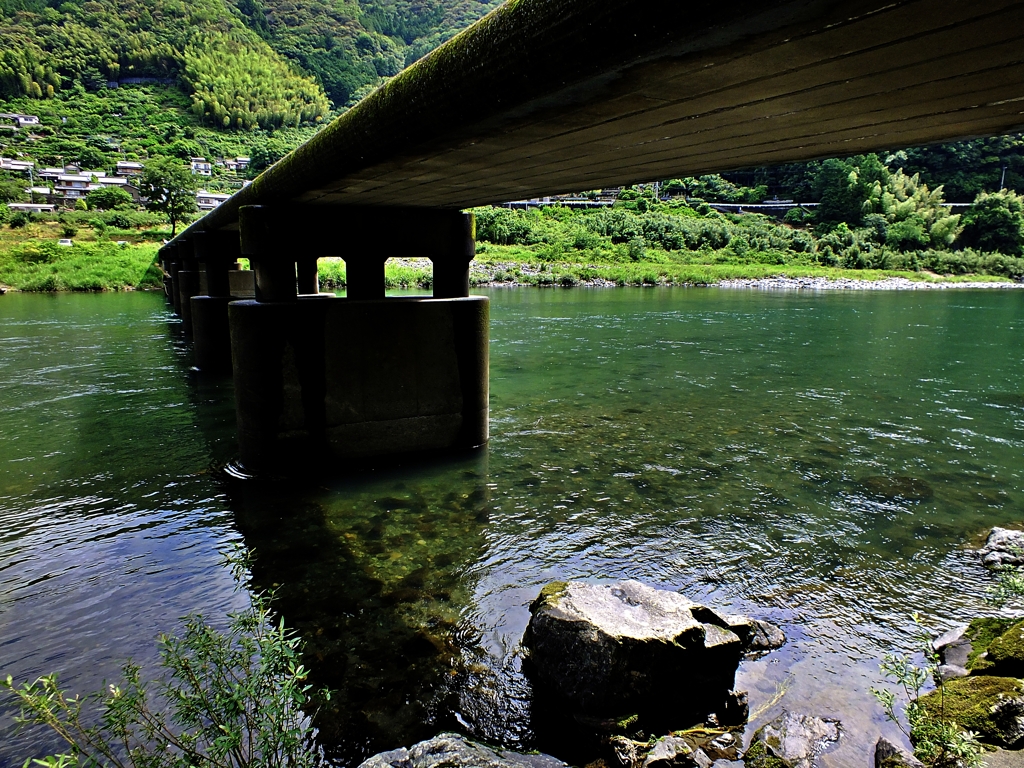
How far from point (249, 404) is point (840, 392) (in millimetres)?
12396

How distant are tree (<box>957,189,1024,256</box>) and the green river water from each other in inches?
3450

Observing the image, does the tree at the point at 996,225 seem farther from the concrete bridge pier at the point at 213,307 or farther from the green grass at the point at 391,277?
the concrete bridge pier at the point at 213,307

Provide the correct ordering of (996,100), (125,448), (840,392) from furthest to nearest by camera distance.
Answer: (840,392)
(125,448)
(996,100)

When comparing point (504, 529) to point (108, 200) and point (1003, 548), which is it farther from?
point (108, 200)

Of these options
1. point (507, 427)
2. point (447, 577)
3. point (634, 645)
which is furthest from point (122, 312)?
point (634, 645)

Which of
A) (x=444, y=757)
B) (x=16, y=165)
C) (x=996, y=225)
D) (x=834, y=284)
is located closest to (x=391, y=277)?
(x=834, y=284)

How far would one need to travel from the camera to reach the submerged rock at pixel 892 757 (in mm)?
3422

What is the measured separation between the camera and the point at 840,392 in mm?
14711

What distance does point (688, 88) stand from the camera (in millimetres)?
3297

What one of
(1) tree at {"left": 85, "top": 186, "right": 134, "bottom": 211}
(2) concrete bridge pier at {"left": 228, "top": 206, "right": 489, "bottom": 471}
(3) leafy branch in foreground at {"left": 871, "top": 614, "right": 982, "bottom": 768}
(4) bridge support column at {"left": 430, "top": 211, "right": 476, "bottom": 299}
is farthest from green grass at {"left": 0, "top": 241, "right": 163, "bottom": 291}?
(3) leafy branch in foreground at {"left": 871, "top": 614, "right": 982, "bottom": 768}

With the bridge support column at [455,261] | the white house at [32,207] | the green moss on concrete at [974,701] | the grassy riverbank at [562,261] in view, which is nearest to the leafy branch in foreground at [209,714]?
the green moss on concrete at [974,701]

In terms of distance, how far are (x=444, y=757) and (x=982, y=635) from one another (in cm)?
416

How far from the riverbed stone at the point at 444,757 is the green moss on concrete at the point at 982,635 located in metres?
3.19

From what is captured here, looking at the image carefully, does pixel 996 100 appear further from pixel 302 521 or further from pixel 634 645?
pixel 302 521
